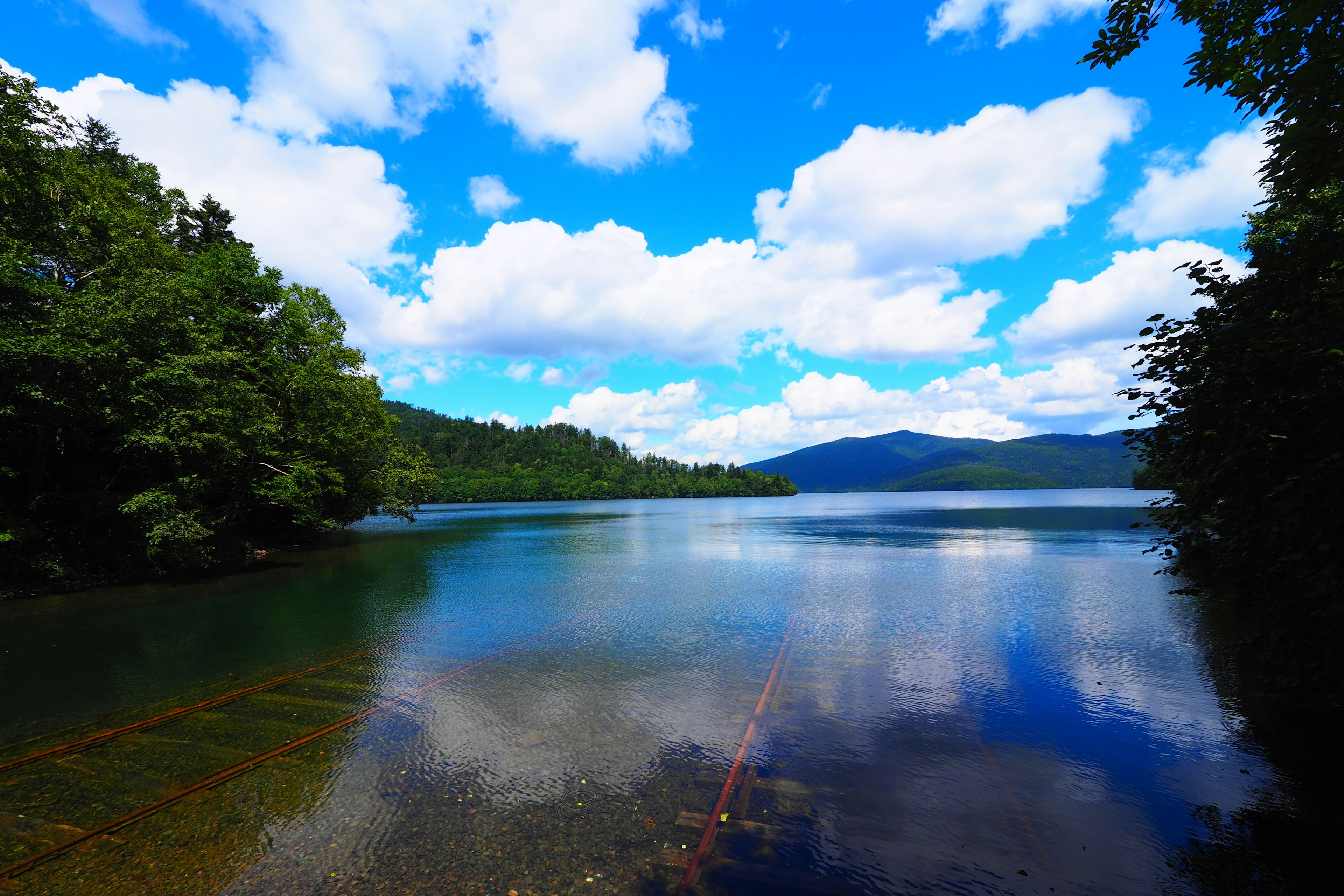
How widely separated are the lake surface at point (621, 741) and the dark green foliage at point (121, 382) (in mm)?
3463

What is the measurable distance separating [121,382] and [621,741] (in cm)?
2584

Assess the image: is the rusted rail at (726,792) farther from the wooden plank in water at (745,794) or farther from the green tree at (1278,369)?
the green tree at (1278,369)

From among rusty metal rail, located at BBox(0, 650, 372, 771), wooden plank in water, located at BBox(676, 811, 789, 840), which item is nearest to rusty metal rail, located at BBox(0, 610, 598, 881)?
rusty metal rail, located at BBox(0, 650, 372, 771)

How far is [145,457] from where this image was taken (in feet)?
85.1

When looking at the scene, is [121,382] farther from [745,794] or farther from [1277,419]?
[1277,419]

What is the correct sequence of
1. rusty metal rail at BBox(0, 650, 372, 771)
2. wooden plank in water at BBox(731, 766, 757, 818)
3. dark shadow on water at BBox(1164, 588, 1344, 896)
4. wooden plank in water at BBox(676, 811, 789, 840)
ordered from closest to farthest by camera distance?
dark shadow on water at BBox(1164, 588, 1344, 896)
wooden plank in water at BBox(676, 811, 789, 840)
wooden plank in water at BBox(731, 766, 757, 818)
rusty metal rail at BBox(0, 650, 372, 771)

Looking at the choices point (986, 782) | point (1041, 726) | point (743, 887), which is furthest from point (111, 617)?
point (1041, 726)

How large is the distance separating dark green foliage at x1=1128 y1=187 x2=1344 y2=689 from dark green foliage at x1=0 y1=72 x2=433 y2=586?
103ft

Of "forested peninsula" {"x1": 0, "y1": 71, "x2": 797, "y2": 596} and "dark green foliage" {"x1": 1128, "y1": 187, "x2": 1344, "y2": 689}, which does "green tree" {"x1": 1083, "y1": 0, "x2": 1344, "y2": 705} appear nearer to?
"dark green foliage" {"x1": 1128, "y1": 187, "x2": 1344, "y2": 689}

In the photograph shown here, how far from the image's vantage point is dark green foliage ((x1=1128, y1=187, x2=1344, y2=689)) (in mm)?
6137

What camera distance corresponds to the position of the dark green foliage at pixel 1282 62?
5.81 m

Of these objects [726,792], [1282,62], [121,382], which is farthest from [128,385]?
[1282,62]

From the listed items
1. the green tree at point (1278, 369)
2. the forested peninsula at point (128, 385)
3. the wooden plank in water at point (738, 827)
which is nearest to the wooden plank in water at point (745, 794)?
the wooden plank in water at point (738, 827)

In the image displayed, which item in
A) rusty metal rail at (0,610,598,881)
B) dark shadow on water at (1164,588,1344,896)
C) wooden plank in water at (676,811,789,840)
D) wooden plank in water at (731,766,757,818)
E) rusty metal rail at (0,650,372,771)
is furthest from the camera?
rusty metal rail at (0,650,372,771)
